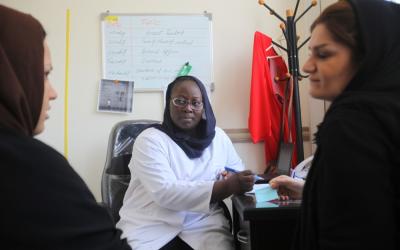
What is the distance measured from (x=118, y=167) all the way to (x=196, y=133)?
1.49 feet

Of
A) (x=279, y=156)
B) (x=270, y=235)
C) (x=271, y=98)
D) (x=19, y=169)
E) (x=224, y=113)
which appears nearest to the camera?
(x=19, y=169)

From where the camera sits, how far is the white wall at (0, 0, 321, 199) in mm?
2354

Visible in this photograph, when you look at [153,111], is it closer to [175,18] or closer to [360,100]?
[175,18]

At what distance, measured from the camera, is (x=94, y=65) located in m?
2.36

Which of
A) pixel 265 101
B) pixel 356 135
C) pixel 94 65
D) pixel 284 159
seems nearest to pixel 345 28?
pixel 356 135

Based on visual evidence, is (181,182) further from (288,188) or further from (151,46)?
(151,46)

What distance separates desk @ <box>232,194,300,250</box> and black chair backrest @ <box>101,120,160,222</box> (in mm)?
763

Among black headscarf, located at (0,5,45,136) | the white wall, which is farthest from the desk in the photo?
the white wall

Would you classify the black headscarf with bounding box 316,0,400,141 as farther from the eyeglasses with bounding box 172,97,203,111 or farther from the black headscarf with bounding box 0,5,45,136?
the eyeglasses with bounding box 172,97,203,111

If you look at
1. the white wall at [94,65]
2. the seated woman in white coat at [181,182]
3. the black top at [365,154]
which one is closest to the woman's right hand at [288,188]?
the seated woman in white coat at [181,182]

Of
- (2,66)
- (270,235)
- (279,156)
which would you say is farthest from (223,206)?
(2,66)

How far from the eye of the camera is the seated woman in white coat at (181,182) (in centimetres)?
137

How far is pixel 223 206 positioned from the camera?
1606 millimetres

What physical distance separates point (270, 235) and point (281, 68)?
139cm
